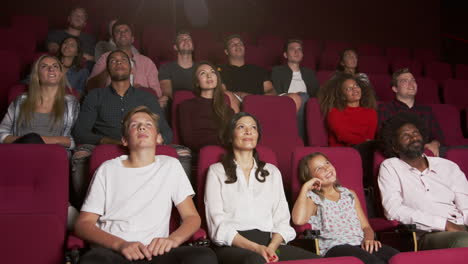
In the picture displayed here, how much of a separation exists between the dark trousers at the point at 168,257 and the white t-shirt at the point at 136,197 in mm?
93

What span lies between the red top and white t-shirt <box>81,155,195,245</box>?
2.56 ft

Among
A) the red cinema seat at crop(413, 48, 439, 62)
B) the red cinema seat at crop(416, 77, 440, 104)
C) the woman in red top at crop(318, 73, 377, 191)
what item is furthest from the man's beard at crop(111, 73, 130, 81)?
the red cinema seat at crop(413, 48, 439, 62)

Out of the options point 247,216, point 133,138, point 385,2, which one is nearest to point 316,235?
point 247,216

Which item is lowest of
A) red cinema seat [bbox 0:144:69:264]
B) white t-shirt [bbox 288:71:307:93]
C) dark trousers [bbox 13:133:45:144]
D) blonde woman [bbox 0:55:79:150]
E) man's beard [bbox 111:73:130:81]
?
red cinema seat [bbox 0:144:69:264]

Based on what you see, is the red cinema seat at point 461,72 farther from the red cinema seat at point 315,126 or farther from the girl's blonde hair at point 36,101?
the girl's blonde hair at point 36,101

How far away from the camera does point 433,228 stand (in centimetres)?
126

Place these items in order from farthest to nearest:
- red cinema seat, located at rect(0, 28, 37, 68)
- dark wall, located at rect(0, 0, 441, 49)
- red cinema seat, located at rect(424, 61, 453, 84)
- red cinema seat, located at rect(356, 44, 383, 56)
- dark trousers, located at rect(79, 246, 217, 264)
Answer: dark wall, located at rect(0, 0, 441, 49)
red cinema seat, located at rect(356, 44, 383, 56)
red cinema seat, located at rect(424, 61, 453, 84)
red cinema seat, located at rect(0, 28, 37, 68)
dark trousers, located at rect(79, 246, 217, 264)

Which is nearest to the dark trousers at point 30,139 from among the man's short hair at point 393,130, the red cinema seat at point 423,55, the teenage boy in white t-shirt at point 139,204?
the teenage boy in white t-shirt at point 139,204

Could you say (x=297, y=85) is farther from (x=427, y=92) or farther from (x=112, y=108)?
(x=112, y=108)

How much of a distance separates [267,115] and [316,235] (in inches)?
27.5

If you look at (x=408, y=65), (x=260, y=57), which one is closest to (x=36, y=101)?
(x=260, y=57)

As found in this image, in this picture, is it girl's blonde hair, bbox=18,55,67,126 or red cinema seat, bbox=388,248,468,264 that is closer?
red cinema seat, bbox=388,248,468,264

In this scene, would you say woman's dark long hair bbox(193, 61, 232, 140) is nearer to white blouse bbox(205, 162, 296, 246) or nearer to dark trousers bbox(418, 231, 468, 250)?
white blouse bbox(205, 162, 296, 246)

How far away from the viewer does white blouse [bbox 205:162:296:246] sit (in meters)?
1.14
